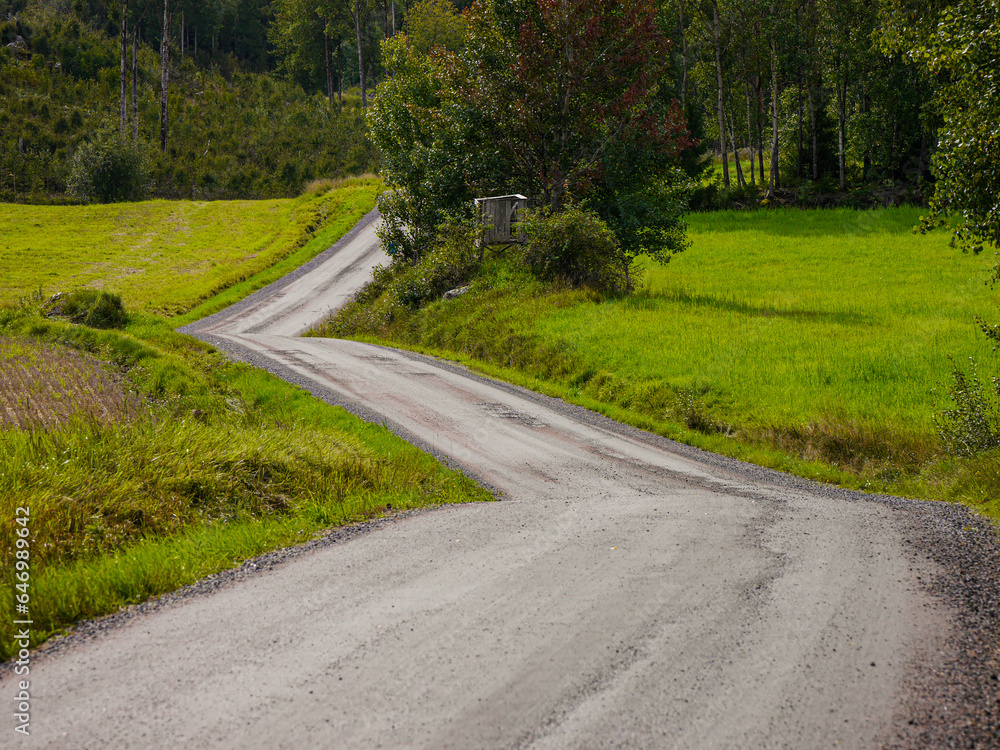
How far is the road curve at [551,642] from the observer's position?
11.4 ft

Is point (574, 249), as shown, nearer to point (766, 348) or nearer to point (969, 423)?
point (766, 348)

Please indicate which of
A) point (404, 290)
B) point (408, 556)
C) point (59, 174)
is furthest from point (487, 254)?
point (59, 174)

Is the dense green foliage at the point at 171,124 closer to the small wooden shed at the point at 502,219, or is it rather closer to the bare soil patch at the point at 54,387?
the small wooden shed at the point at 502,219

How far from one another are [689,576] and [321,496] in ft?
14.1

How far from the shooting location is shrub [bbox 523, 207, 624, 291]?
20.6m

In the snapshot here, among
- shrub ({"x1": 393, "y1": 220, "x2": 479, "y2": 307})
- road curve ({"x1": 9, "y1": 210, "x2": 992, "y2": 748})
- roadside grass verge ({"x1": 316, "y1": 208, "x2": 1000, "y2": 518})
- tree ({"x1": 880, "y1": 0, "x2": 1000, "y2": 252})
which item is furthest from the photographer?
shrub ({"x1": 393, "y1": 220, "x2": 479, "y2": 307})

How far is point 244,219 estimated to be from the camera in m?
41.8

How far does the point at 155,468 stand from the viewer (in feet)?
23.5

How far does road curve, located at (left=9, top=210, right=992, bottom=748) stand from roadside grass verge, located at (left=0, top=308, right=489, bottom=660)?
0.54 metres

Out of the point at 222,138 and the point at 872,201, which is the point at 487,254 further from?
the point at 222,138

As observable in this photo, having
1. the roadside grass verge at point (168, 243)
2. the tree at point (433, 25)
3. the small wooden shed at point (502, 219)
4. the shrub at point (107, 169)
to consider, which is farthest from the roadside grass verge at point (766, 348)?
the tree at point (433, 25)

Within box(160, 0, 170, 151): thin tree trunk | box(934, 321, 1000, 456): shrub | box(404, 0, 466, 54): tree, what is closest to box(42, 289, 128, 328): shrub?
box(934, 321, 1000, 456): shrub

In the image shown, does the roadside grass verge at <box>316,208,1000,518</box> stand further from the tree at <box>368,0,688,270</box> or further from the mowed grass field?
the tree at <box>368,0,688,270</box>

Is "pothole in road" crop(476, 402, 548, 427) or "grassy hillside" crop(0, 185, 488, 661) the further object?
"pothole in road" crop(476, 402, 548, 427)
